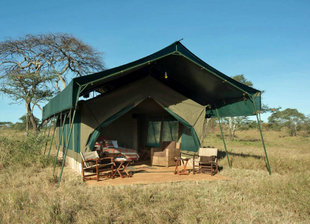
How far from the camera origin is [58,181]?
5.06 m

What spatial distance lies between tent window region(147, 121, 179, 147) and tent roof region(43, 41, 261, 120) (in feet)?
4.15

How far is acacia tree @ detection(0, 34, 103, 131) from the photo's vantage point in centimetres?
1599

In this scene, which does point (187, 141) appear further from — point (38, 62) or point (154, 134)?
point (38, 62)

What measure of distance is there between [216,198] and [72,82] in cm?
339

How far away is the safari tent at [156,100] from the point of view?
548 centimetres

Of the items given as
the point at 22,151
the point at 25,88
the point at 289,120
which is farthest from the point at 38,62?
the point at 289,120

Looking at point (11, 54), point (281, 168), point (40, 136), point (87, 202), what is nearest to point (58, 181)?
point (87, 202)

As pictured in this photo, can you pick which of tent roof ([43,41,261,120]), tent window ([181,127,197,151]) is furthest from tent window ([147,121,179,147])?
tent roof ([43,41,261,120])

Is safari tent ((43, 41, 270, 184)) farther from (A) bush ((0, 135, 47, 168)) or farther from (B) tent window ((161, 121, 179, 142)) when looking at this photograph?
(A) bush ((0, 135, 47, 168))

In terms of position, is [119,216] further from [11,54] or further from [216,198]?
[11,54]

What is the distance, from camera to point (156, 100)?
262 inches

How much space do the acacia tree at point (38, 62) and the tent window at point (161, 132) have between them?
10.2 m

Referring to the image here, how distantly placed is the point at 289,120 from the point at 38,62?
31.2 metres

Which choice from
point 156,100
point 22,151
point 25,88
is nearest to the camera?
point 156,100
